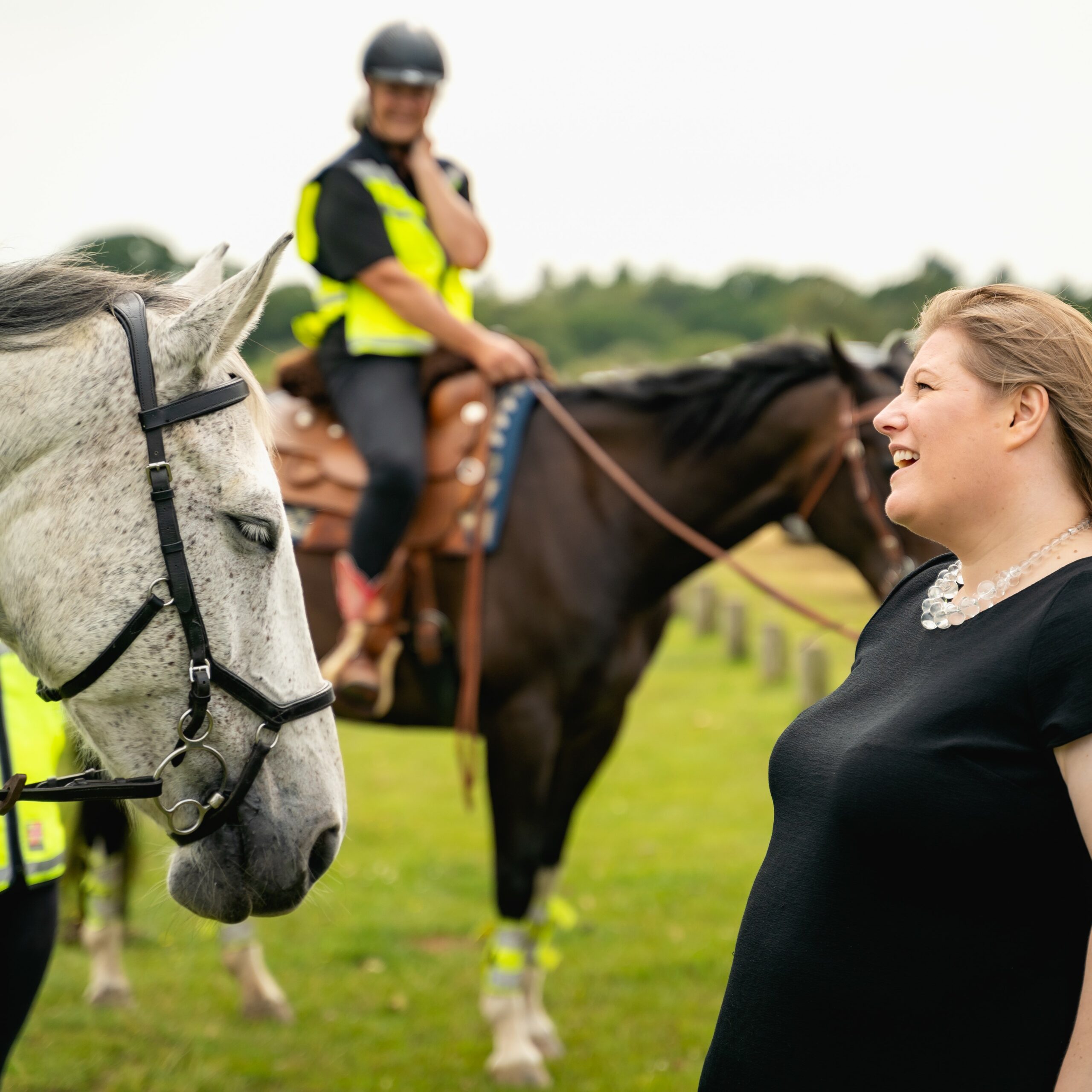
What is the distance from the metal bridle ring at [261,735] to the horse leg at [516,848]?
2.20 m

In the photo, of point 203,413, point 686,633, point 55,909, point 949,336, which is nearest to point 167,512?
point 203,413

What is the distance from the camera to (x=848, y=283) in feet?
161

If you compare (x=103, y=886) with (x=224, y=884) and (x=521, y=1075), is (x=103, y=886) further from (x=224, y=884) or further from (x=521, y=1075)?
(x=224, y=884)

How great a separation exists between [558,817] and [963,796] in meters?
3.06

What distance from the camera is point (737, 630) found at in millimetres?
13453

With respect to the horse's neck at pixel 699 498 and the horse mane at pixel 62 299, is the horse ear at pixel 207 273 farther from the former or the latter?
the horse's neck at pixel 699 498

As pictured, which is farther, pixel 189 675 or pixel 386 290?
pixel 386 290

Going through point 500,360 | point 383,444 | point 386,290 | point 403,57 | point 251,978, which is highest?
point 403,57

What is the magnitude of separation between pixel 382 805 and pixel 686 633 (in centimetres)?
892

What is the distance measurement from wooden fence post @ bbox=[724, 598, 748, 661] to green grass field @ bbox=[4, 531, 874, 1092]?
4.29m

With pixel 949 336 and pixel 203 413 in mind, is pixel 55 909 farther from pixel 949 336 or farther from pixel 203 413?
pixel 949 336

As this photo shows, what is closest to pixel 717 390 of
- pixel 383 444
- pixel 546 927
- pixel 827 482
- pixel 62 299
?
pixel 827 482

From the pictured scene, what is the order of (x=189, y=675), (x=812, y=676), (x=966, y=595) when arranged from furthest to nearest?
(x=812, y=676) < (x=189, y=675) < (x=966, y=595)

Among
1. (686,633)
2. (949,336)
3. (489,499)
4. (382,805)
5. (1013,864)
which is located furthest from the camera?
(686,633)
